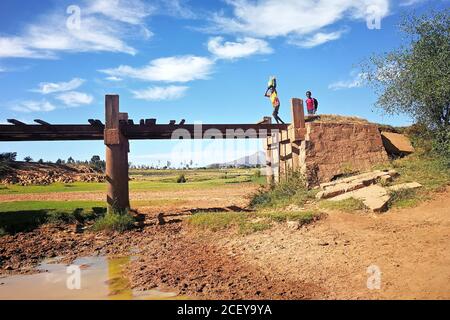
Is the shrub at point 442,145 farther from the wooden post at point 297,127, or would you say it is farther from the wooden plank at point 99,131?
the wooden plank at point 99,131

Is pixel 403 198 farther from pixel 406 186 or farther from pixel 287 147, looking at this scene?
pixel 287 147

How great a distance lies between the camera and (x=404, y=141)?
57.7 ft

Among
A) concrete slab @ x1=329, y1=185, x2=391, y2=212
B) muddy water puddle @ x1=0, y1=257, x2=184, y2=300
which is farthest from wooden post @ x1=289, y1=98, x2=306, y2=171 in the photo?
muddy water puddle @ x1=0, y1=257, x2=184, y2=300

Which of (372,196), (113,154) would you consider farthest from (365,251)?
(113,154)

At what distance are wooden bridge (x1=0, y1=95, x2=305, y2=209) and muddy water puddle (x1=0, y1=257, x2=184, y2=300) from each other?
512 centimetres

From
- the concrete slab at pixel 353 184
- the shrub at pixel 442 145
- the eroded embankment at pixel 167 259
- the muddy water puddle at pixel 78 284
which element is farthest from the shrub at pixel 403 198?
the muddy water puddle at pixel 78 284

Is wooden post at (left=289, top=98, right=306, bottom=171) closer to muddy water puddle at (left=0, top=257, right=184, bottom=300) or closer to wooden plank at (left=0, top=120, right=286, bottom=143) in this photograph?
wooden plank at (left=0, top=120, right=286, bottom=143)

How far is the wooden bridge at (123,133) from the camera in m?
14.4

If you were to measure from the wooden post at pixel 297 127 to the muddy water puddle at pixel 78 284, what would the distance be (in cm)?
841

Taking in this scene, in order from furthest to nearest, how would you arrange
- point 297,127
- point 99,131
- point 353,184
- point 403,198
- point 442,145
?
1. point 297,127
2. point 99,131
3. point 442,145
4. point 353,184
5. point 403,198

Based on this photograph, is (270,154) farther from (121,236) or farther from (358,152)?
(121,236)

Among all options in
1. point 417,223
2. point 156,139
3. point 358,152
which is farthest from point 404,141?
point 156,139

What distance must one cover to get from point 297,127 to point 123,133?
7037 mm

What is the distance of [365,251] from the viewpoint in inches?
322
